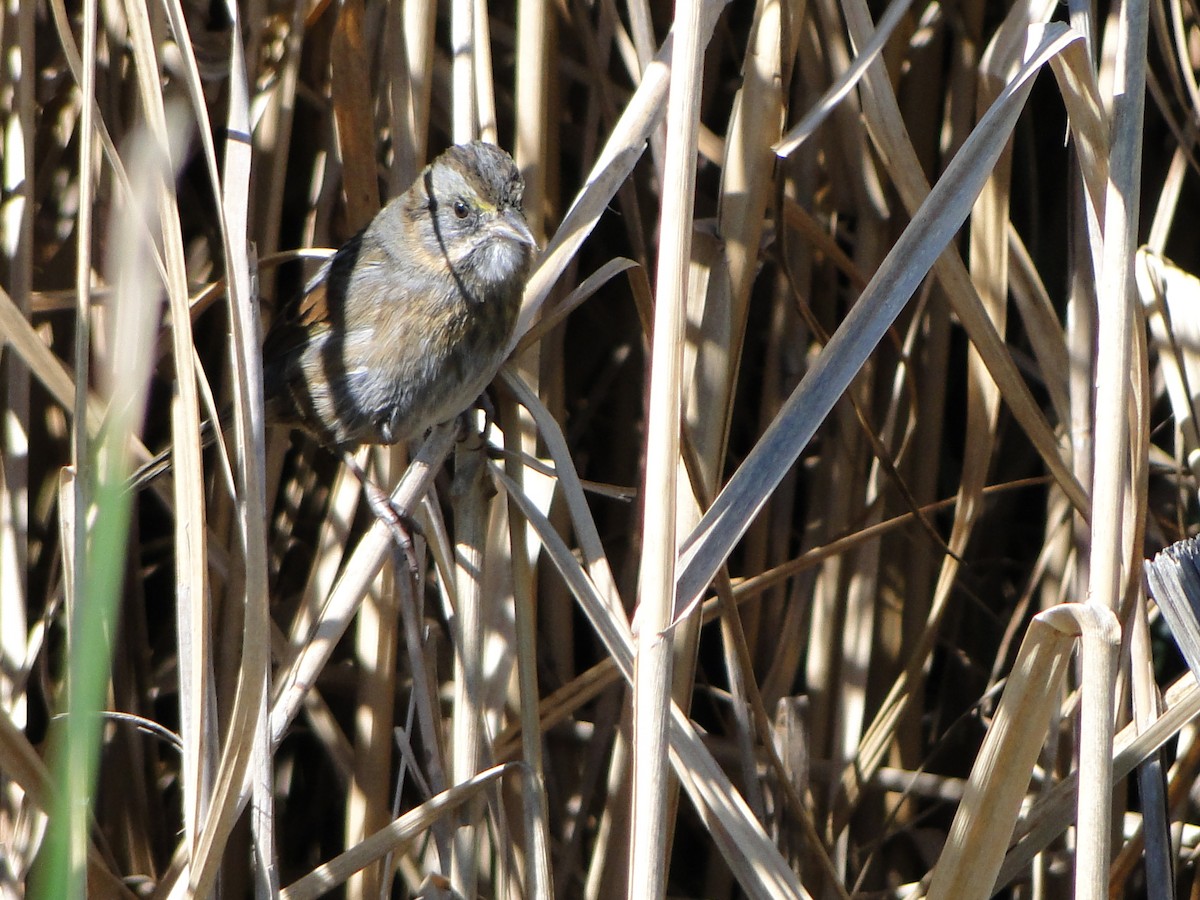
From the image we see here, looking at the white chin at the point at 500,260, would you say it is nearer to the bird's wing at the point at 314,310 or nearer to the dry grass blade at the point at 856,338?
the bird's wing at the point at 314,310

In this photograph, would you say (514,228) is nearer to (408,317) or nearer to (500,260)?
(500,260)

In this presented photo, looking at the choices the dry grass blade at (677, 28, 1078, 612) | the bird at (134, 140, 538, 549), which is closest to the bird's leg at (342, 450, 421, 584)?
the bird at (134, 140, 538, 549)

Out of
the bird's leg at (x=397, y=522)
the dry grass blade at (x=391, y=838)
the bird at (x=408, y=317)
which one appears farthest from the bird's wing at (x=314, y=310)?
the dry grass blade at (x=391, y=838)

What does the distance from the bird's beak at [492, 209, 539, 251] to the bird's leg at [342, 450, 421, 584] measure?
45 centimetres

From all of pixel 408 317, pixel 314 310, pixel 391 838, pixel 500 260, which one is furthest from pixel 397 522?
pixel 314 310

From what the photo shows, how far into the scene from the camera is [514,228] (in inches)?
75.0

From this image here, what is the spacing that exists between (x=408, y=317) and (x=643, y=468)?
0.52 meters

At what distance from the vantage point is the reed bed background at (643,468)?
54.2 inches

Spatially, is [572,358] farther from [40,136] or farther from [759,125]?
[40,136]

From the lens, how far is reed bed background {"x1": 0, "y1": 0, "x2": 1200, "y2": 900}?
54.2 inches

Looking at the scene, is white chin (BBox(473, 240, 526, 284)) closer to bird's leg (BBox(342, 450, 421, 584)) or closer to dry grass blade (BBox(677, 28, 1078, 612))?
bird's leg (BBox(342, 450, 421, 584))

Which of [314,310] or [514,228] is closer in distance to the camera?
[514,228]

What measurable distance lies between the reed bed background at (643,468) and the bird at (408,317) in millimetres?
80

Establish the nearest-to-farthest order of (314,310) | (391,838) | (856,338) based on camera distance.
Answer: (856,338) → (391,838) → (314,310)
